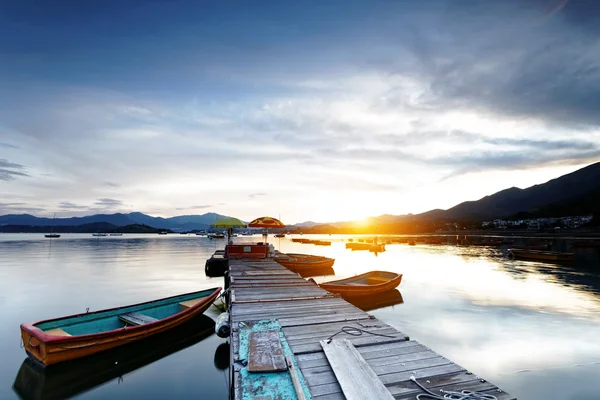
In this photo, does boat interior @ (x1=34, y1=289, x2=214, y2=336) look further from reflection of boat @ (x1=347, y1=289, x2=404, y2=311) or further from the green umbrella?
the green umbrella

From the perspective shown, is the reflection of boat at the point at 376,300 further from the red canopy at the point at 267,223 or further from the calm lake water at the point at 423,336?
the red canopy at the point at 267,223

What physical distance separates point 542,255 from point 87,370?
56570mm

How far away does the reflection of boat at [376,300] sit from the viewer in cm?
2052

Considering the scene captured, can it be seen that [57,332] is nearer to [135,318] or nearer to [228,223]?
[135,318]

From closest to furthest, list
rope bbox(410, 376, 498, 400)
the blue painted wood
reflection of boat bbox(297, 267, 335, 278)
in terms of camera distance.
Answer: rope bbox(410, 376, 498, 400) < the blue painted wood < reflection of boat bbox(297, 267, 335, 278)

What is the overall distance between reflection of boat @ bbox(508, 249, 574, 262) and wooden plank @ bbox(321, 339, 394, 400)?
5018cm

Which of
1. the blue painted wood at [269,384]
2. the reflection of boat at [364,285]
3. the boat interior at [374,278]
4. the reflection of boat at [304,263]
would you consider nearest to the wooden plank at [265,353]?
the blue painted wood at [269,384]

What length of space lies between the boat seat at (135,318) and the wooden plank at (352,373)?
1012cm

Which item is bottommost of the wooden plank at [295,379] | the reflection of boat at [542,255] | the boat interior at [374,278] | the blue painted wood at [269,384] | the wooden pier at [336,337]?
the reflection of boat at [542,255]

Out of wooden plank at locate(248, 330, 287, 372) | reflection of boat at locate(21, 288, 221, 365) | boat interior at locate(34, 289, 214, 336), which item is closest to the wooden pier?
wooden plank at locate(248, 330, 287, 372)

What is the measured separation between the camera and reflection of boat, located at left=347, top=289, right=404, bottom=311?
67.3 ft

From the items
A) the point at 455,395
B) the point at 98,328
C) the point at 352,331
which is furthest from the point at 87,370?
the point at 455,395

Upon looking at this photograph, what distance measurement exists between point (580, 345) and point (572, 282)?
20344mm

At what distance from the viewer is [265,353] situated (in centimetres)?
659
